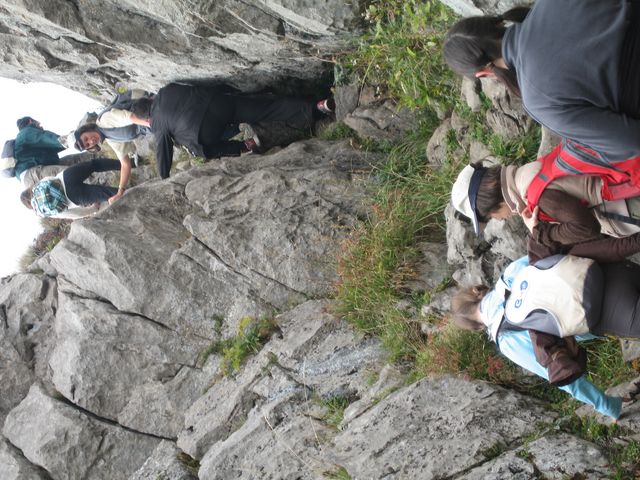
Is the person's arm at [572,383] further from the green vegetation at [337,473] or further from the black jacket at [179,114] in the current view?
the black jacket at [179,114]

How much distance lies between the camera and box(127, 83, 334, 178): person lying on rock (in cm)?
942

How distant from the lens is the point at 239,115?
9914mm

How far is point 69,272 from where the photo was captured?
9.20 metres

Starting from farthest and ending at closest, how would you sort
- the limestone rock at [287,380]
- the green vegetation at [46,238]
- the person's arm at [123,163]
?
1. the green vegetation at [46,238]
2. the person's arm at [123,163]
3. the limestone rock at [287,380]

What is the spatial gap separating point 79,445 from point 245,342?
8.81 feet

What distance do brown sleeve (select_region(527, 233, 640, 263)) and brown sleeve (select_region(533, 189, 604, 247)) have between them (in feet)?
0.19

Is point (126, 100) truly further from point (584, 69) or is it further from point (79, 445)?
point (584, 69)

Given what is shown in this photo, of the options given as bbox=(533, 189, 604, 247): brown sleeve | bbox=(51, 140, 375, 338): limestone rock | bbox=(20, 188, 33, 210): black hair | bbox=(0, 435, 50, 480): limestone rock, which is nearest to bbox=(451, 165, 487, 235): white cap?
bbox=(533, 189, 604, 247): brown sleeve

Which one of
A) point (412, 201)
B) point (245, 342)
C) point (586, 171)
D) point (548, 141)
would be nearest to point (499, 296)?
point (586, 171)

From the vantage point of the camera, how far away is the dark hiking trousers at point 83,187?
10484 millimetres

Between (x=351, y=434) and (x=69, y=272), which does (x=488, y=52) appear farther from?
(x=69, y=272)

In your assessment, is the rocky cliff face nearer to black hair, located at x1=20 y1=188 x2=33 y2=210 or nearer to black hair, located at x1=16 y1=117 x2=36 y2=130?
black hair, located at x1=20 y1=188 x2=33 y2=210

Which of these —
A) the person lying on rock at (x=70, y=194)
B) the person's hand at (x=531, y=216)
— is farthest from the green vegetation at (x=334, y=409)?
the person lying on rock at (x=70, y=194)

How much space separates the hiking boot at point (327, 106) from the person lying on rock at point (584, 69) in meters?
6.41
